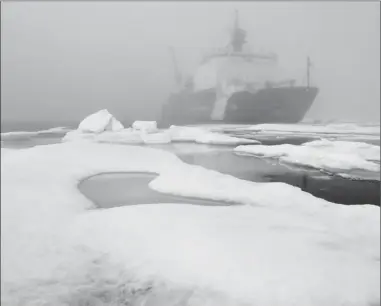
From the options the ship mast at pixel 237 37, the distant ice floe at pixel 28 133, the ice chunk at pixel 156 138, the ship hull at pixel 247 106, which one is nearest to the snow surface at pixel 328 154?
the ship hull at pixel 247 106

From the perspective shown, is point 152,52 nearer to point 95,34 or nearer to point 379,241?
point 95,34

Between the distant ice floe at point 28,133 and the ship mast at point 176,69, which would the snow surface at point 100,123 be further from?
the ship mast at point 176,69

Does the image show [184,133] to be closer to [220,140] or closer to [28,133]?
[220,140]

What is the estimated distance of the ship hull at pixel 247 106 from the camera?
4.08ft

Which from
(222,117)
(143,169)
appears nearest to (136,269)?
(143,169)

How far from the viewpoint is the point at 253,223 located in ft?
3.48

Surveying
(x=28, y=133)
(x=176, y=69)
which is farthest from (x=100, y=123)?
(x=176, y=69)

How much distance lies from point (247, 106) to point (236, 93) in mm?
73

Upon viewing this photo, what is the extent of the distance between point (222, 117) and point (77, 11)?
27.4 inches

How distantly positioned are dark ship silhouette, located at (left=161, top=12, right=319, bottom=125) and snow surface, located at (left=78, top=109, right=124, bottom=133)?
194mm

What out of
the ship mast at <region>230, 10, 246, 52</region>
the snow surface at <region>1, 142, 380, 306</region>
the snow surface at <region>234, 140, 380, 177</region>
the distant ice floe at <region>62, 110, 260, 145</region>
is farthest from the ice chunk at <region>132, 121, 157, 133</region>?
the ship mast at <region>230, 10, 246, 52</region>

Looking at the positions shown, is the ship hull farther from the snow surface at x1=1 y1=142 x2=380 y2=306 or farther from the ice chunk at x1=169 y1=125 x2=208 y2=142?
the snow surface at x1=1 y1=142 x2=380 y2=306

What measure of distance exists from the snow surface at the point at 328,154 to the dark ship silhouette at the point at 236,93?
0.46 feet

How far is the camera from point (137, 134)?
1.20 meters
